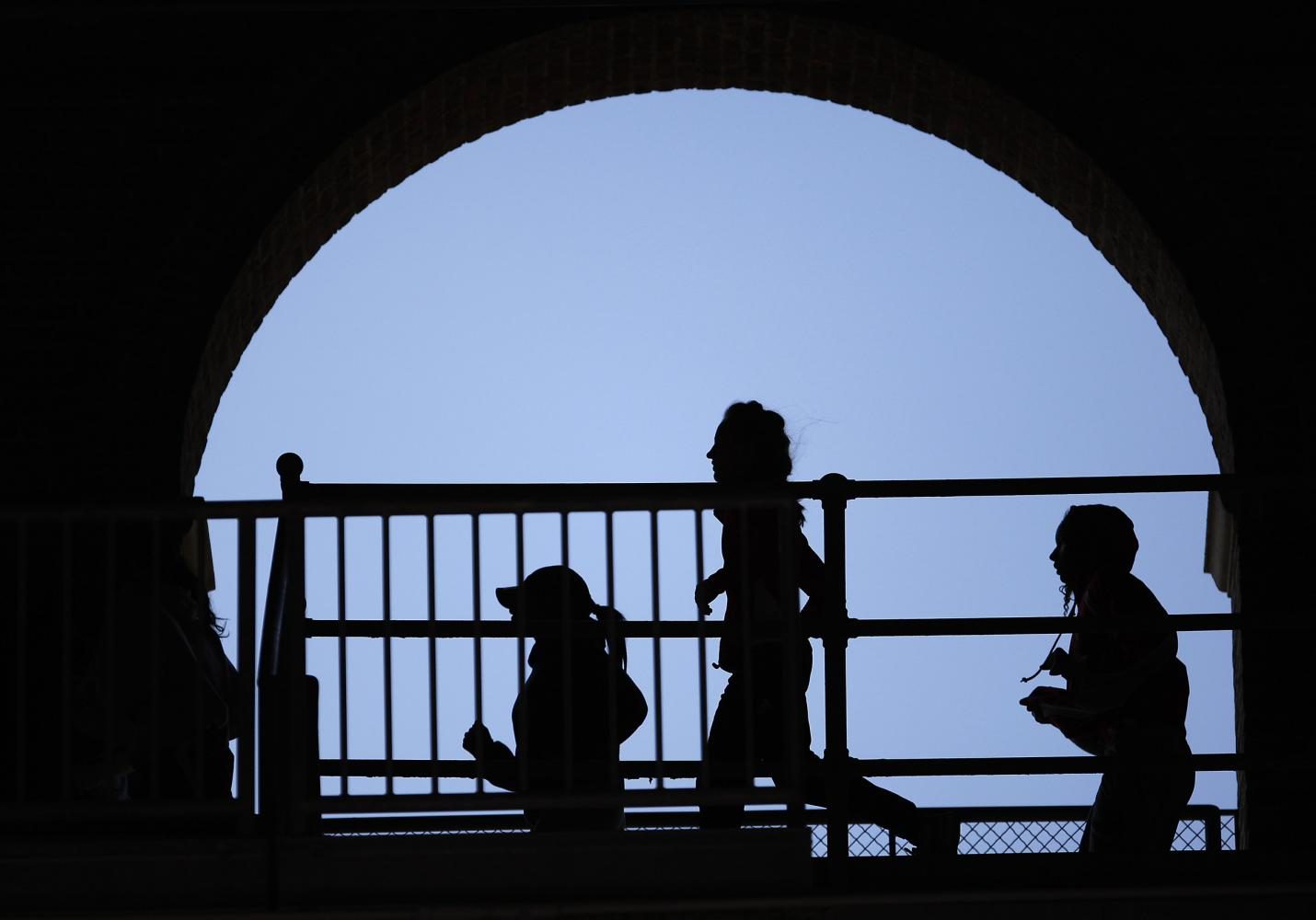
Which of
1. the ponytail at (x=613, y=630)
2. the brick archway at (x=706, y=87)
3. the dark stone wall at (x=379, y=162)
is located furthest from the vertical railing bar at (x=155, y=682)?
the brick archway at (x=706, y=87)

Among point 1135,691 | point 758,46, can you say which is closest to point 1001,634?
point 1135,691

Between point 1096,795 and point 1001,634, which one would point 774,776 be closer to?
point 1001,634

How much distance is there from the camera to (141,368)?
272 inches

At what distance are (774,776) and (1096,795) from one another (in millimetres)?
1033

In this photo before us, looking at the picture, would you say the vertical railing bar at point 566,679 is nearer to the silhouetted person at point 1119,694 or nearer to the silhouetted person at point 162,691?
the silhouetted person at point 162,691

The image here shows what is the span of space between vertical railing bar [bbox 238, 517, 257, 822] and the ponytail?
2.90 feet

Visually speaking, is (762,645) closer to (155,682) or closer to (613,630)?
(613,630)

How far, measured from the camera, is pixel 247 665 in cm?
475

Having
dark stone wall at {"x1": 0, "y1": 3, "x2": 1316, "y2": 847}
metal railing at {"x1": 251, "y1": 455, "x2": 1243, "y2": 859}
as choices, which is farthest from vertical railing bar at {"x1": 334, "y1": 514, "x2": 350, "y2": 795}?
dark stone wall at {"x1": 0, "y1": 3, "x2": 1316, "y2": 847}

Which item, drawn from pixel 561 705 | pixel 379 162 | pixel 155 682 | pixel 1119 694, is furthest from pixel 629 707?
pixel 379 162

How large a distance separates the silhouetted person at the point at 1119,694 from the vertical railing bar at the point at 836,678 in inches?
26.7

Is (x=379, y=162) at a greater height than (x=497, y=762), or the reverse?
(x=379, y=162)

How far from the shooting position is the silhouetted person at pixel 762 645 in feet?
15.7

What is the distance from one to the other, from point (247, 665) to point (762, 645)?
4.47 feet
